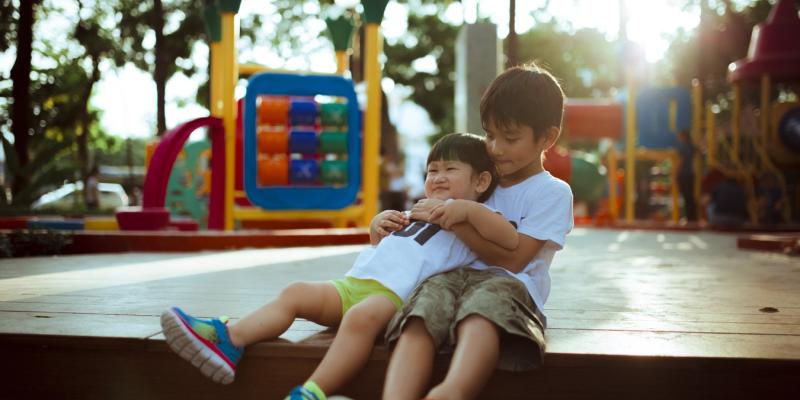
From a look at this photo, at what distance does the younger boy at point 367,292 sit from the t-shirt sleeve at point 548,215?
0.29 ft

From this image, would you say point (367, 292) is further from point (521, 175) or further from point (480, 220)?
point (521, 175)

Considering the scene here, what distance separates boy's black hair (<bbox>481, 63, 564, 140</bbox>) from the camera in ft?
7.82

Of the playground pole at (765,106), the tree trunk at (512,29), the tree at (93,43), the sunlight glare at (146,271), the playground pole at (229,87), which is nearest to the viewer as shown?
the sunlight glare at (146,271)

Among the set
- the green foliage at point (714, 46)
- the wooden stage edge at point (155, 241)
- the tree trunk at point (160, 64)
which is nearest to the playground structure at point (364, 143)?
the wooden stage edge at point (155, 241)

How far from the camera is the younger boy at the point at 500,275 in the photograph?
78.2 inches

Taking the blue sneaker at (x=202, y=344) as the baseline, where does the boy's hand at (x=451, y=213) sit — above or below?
above

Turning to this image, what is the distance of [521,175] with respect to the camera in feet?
8.27

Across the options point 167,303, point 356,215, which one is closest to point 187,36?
point 356,215

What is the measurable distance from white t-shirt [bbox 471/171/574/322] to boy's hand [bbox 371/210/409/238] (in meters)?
0.27

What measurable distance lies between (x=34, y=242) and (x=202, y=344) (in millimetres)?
4271

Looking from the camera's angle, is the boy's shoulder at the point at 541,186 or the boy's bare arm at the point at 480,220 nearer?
the boy's bare arm at the point at 480,220

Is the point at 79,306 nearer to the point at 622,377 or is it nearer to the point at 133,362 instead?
the point at 133,362

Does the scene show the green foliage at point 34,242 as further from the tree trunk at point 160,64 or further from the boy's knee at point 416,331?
the tree trunk at point 160,64

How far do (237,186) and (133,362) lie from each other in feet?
23.2
